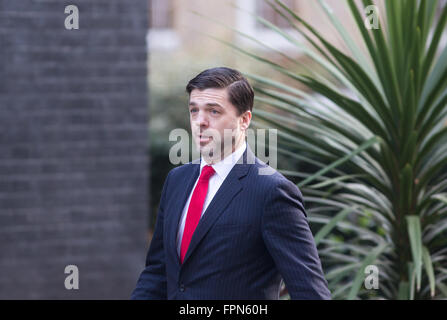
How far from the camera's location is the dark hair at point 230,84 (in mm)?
2033

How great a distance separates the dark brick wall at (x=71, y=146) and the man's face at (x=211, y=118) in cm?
308

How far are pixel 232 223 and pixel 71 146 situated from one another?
3.23 m

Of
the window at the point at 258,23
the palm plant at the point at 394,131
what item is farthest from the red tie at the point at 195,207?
the window at the point at 258,23

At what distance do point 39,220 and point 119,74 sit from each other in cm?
133

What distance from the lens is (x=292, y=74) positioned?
3.09 metres

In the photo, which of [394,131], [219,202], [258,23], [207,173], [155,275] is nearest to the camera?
[219,202]

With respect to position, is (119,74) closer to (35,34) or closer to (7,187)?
(35,34)

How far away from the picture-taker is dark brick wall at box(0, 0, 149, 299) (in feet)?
16.1

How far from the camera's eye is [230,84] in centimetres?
205
